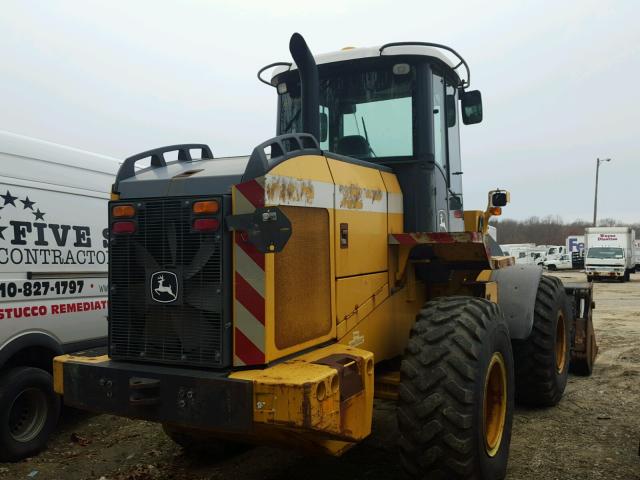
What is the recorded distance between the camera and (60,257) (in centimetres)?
582

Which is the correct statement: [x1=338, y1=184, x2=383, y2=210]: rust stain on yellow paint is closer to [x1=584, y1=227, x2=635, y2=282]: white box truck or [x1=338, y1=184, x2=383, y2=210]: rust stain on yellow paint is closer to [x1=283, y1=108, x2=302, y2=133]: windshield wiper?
[x1=283, y1=108, x2=302, y2=133]: windshield wiper

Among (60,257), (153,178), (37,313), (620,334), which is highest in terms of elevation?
(153,178)

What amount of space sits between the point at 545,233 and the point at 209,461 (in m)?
89.8

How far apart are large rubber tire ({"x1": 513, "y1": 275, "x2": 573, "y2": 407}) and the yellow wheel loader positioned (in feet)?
5.80

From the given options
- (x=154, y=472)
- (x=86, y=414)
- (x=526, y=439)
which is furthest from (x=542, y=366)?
(x=86, y=414)

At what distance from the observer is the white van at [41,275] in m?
5.26

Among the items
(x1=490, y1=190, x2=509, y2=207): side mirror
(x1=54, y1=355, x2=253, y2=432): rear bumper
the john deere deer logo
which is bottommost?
(x1=54, y1=355, x2=253, y2=432): rear bumper

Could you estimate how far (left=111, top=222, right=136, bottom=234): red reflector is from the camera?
3.60 metres

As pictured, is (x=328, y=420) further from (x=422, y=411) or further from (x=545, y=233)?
(x=545, y=233)

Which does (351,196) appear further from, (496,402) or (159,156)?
(496,402)

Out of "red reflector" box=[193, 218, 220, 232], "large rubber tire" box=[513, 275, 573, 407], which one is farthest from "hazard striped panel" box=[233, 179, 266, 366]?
"large rubber tire" box=[513, 275, 573, 407]

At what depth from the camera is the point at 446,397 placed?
3.56 meters

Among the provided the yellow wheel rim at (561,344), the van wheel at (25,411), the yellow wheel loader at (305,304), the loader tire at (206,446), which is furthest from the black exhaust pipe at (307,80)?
the yellow wheel rim at (561,344)

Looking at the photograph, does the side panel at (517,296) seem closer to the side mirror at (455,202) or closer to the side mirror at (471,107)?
the side mirror at (455,202)
